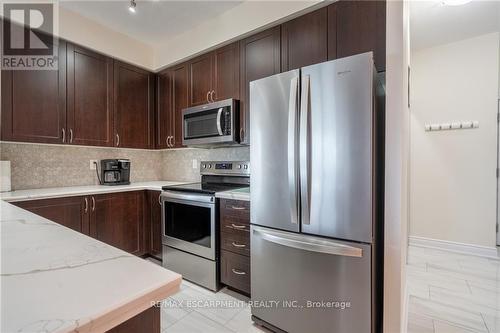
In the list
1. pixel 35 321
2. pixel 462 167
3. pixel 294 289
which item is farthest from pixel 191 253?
pixel 462 167

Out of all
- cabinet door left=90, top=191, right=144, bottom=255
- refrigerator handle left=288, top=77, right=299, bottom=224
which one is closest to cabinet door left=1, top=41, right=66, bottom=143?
cabinet door left=90, top=191, right=144, bottom=255

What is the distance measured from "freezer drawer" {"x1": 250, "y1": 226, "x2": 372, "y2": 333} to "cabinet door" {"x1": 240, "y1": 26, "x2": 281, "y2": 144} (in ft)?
3.66

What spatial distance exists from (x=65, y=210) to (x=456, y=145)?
4377 millimetres

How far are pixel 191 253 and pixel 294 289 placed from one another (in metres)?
1.11

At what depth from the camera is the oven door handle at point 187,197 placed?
2.09 metres

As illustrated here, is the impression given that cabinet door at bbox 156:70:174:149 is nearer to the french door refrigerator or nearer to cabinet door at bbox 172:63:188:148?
cabinet door at bbox 172:63:188:148

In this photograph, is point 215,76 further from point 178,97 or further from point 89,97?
point 89,97

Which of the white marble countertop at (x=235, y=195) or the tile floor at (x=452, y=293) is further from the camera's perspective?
the white marble countertop at (x=235, y=195)

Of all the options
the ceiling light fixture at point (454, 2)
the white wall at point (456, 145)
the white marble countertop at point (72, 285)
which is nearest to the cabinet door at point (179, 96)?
the white marble countertop at point (72, 285)

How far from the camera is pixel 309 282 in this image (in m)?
1.45

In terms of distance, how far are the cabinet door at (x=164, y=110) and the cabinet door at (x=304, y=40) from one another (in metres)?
1.58

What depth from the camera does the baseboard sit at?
2893mm

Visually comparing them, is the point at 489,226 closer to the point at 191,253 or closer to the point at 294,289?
the point at 294,289

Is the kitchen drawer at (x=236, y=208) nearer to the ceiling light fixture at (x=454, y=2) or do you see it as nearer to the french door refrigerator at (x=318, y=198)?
the french door refrigerator at (x=318, y=198)
